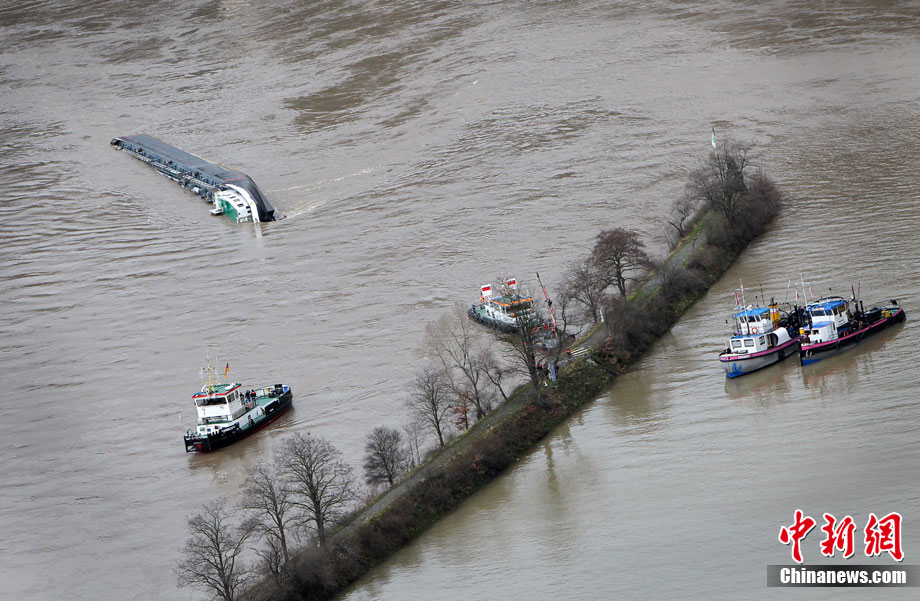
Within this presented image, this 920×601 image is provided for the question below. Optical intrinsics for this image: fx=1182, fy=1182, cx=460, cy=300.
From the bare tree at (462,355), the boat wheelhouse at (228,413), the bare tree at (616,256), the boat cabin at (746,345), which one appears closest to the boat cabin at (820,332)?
the boat cabin at (746,345)

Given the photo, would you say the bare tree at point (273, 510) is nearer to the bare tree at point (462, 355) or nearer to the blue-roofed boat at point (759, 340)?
the bare tree at point (462, 355)

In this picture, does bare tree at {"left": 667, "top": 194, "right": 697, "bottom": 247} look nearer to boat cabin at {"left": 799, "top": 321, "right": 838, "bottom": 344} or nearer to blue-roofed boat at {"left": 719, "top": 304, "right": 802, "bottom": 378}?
blue-roofed boat at {"left": 719, "top": 304, "right": 802, "bottom": 378}

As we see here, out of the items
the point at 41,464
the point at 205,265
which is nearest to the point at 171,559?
the point at 41,464

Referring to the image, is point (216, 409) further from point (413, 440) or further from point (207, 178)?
point (207, 178)

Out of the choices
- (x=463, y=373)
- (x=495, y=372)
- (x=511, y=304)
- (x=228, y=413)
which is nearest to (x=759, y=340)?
(x=495, y=372)

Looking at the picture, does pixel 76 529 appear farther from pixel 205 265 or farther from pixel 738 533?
pixel 205 265
